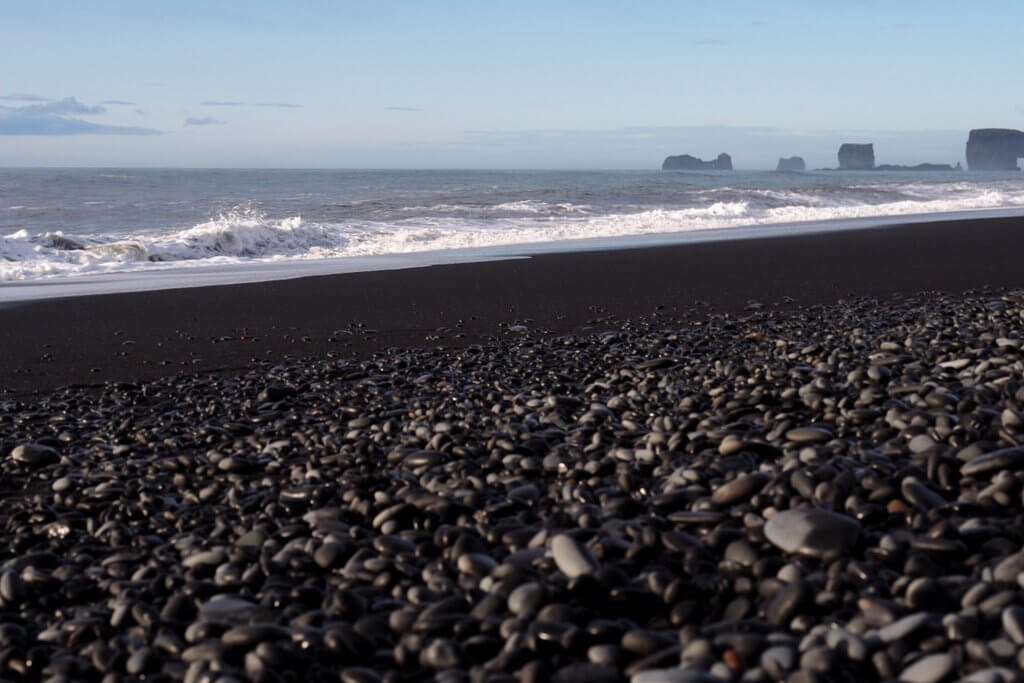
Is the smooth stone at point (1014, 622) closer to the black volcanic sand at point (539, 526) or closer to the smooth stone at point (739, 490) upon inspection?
the black volcanic sand at point (539, 526)

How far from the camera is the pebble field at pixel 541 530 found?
2.69 metres

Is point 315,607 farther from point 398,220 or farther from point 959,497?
point 398,220

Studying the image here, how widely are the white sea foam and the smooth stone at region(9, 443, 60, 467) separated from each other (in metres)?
9.70

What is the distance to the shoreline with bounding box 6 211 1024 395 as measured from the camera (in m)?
8.20

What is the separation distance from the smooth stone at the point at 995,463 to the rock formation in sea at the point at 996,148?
159182 millimetres

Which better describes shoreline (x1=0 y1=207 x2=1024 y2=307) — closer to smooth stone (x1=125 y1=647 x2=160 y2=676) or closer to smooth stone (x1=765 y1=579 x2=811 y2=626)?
smooth stone (x1=125 y1=647 x2=160 y2=676)

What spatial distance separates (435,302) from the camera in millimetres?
10625

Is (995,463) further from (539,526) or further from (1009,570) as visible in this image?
(539,526)

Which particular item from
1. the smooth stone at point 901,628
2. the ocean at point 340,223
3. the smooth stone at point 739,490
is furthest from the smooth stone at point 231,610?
the ocean at point 340,223

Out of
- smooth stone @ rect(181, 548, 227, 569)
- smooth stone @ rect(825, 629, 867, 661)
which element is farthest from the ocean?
smooth stone @ rect(825, 629, 867, 661)

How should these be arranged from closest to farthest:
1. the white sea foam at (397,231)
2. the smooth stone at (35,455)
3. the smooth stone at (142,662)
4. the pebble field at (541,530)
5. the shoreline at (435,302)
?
the pebble field at (541,530) → the smooth stone at (142,662) → the smooth stone at (35,455) → the shoreline at (435,302) → the white sea foam at (397,231)

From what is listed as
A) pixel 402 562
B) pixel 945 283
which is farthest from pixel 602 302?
pixel 402 562

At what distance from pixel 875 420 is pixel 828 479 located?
1144mm

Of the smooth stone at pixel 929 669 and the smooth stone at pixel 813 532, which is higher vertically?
the smooth stone at pixel 813 532
